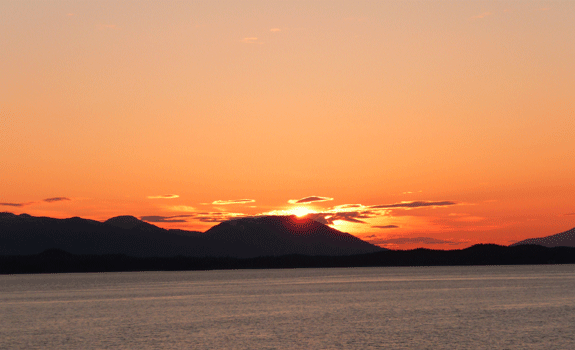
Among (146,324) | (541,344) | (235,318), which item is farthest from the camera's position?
(235,318)

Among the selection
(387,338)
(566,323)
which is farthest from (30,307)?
(566,323)

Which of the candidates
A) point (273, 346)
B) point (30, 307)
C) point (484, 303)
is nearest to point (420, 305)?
point (484, 303)

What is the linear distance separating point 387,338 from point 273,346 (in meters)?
11.6

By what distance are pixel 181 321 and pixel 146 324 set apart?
14.9 feet

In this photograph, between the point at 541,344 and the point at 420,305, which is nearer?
the point at 541,344

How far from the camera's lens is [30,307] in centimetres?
11300

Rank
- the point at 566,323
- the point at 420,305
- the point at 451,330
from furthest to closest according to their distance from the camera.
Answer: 1. the point at 420,305
2. the point at 566,323
3. the point at 451,330

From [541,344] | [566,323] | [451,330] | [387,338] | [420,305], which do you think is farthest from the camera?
[420,305]

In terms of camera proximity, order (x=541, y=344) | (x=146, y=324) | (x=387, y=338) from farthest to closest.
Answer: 1. (x=146, y=324)
2. (x=387, y=338)
3. (x=541, y=344)

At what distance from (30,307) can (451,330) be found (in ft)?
245

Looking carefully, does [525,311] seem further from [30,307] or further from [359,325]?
[30,307]

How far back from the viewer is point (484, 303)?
108875mm

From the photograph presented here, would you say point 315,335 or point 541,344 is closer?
point 541,344

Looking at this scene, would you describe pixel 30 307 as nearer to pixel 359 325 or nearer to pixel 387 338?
pixel 359 325
